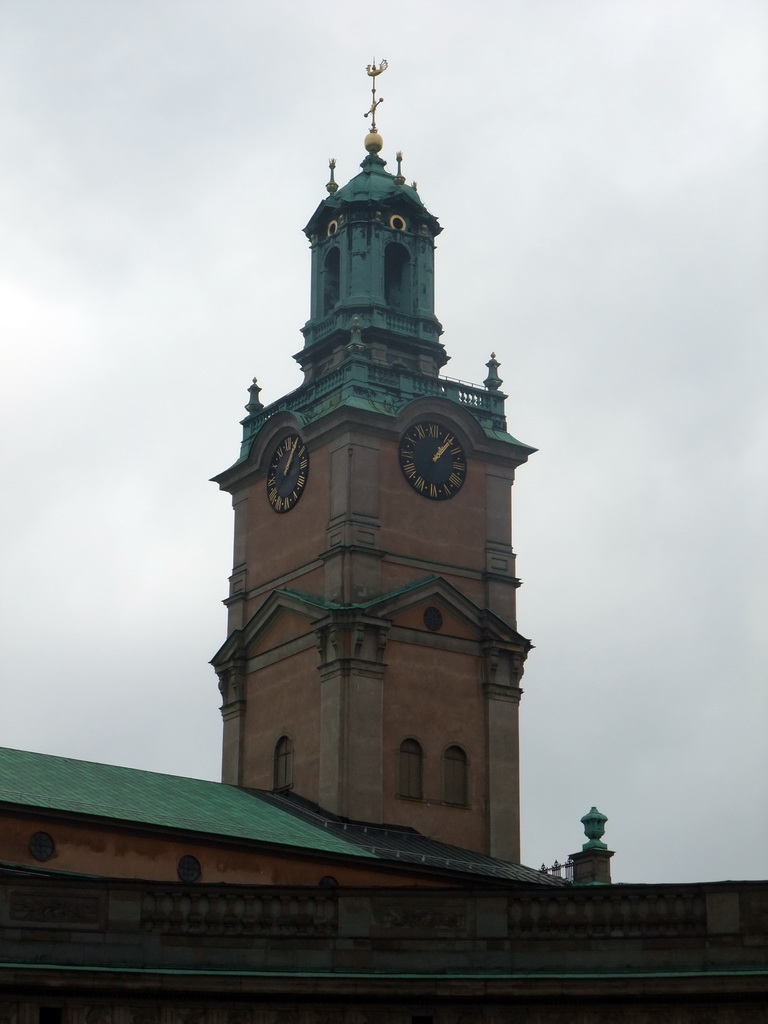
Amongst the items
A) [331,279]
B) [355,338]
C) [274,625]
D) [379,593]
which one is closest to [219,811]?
[379,593]

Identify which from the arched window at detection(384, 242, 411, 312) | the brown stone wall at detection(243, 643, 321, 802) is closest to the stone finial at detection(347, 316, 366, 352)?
the arched window at detection(384, 242, 411, 312)

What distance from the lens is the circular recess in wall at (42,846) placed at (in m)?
55.7

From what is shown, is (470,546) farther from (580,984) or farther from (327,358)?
(580,984)

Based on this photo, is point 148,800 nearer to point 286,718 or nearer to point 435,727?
point 286,718

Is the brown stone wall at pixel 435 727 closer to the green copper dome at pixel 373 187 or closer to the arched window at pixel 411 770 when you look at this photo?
the arched window at pixel 411 770

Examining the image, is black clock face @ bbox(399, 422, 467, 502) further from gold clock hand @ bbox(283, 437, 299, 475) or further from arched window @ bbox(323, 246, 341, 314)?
arched window @ bbox(323, 246, 341, 314)

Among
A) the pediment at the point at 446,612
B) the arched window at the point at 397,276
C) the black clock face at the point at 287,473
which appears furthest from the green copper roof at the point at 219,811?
the arched window at the point at 397,276

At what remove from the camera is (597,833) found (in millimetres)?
79125

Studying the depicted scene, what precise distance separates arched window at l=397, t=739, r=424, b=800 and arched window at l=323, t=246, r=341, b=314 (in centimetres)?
2003

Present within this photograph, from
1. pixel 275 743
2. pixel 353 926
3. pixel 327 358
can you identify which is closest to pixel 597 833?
pixel 275 743

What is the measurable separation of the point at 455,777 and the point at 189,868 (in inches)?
684

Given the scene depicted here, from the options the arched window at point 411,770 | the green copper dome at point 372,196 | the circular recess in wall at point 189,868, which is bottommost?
the circular recess in wall at point 189,868

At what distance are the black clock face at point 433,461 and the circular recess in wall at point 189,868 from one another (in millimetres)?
21361

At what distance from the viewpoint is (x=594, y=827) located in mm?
79250
